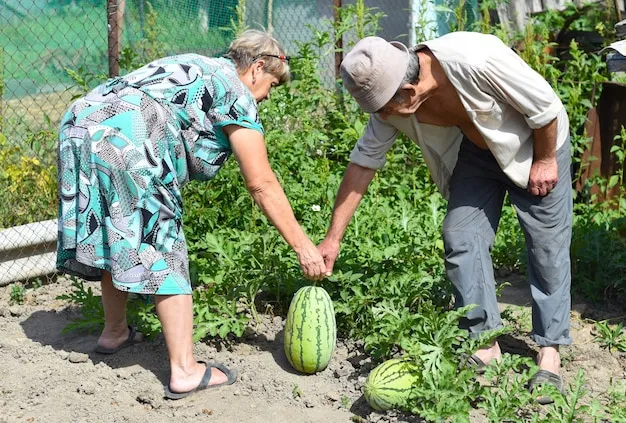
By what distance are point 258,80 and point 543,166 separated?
145 centimetres

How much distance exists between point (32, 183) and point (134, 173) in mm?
2487

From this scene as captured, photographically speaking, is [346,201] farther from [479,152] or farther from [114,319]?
[114,319]

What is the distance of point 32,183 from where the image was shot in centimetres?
618

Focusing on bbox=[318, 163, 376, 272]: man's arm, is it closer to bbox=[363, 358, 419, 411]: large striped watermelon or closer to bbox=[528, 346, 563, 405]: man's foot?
bbox=[363, 358, 419, 411]: large striped watermelon

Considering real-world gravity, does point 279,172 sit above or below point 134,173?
below

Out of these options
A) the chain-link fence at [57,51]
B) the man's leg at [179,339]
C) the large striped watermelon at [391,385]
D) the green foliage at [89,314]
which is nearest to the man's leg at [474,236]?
the large striped watermelon at [391,385]

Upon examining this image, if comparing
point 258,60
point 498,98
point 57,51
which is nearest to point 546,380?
point 498,98

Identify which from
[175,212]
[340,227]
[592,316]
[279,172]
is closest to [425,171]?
[279,172]

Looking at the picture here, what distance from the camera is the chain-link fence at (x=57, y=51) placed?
5922mm

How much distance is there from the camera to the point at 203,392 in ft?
14.0

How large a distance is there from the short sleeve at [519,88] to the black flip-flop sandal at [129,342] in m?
2.34

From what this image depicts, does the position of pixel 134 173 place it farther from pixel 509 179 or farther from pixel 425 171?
pixel 425 171

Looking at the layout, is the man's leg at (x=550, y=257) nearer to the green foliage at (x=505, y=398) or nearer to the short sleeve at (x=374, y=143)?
the green foliage at (x=505, y=398)

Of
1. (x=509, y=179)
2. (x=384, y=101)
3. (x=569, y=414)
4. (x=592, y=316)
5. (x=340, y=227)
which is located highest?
(x=384, y=101)
